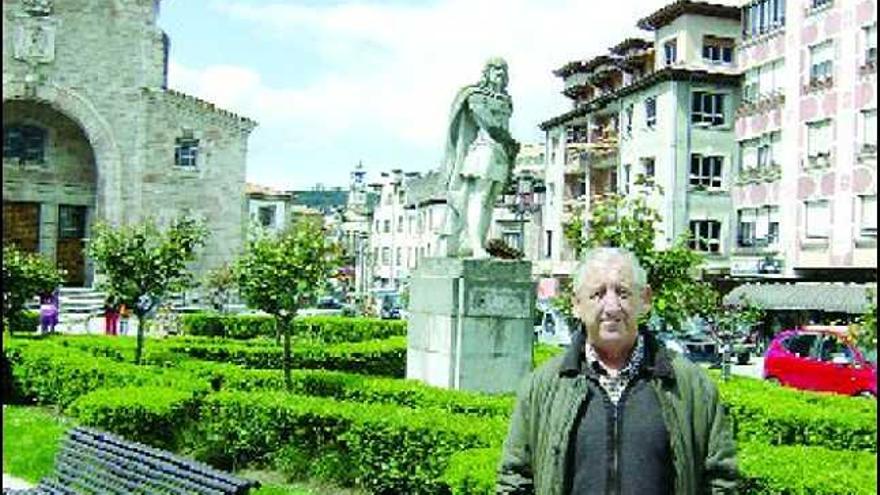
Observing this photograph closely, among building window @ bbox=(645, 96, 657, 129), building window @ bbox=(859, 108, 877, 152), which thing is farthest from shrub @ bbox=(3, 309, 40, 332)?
building window @ bbox=(645, 96, 657, 129)

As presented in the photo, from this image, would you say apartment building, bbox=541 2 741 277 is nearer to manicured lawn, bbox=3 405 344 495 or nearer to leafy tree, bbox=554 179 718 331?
leafy tree, bbox=554 179 718 331

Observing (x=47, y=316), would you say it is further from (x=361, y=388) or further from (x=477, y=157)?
(x=477, y=157)

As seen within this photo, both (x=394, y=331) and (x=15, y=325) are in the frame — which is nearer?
(x=15, y=325)

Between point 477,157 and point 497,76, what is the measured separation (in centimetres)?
114

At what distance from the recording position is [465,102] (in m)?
15.4

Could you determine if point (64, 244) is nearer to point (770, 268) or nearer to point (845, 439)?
point (770, 268)

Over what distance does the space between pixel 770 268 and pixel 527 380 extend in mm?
42130

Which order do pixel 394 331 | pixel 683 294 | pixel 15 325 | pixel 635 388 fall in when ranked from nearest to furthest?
pixel 635 388 → pixel 683 294 → pixel 15 325 → pixel 394 331

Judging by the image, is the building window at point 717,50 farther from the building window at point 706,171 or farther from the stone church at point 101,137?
the stone church at point 101,137

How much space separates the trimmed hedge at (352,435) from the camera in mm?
10289

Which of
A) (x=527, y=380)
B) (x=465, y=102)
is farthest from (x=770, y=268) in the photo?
(x=527, y=380)

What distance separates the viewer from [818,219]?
4188 cm

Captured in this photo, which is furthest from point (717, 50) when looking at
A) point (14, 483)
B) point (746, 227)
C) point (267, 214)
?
point (14, 483)

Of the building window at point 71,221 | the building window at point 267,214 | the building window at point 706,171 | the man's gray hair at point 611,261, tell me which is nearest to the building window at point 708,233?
the building window at point 706,171
